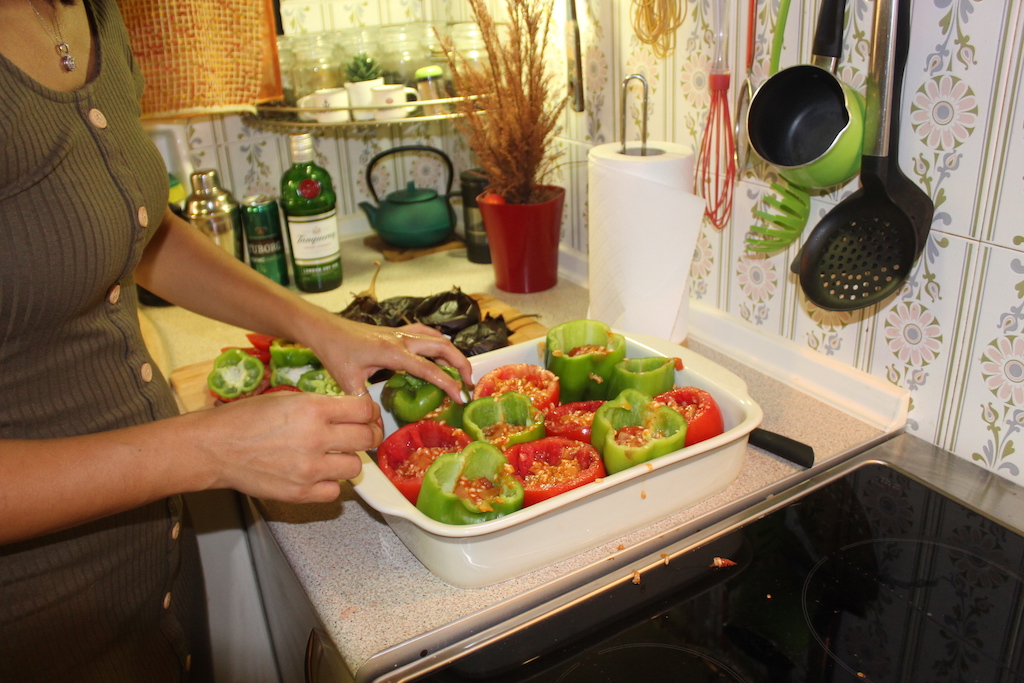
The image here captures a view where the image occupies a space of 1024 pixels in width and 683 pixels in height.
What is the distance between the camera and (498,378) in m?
0.92

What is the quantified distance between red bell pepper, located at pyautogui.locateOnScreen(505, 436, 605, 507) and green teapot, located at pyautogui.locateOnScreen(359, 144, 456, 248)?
937mm

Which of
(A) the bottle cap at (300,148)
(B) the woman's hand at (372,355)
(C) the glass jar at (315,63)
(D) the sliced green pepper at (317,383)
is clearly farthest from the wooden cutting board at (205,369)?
(C) the glass jar at (315,63)

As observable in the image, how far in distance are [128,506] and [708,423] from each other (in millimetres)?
556

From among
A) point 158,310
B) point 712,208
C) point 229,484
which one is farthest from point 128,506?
point 158,310

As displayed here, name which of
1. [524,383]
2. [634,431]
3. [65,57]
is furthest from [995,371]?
[65,57]

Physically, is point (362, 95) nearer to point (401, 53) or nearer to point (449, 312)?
point (401, 53)

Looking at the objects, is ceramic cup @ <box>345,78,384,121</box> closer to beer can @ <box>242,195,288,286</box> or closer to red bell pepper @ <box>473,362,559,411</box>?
beer can @ <box>242,195,288,286</box>

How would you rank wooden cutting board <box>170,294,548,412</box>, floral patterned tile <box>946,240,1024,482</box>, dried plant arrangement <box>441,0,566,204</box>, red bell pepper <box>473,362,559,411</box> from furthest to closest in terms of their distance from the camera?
dried plant arrangement <box>441,0,566,204</box> → wooden cutting board <box>170,294,548,412</box> → red bell pepper <box>473,362,559,411</box> → floral patterned tile <box>946,240,1024,482</box>

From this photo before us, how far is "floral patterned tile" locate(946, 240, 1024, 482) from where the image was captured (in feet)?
2.57

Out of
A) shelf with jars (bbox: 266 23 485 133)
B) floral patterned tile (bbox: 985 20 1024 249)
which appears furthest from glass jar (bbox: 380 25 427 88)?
floral patterned tile (bbox: 985 20 1024 249)

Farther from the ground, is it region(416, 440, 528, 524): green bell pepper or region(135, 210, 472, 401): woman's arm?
region(135, 210, 472, 401): woman's arm

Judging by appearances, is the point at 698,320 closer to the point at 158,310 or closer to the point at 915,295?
the point at 915,295

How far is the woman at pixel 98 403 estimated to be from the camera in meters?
0.59

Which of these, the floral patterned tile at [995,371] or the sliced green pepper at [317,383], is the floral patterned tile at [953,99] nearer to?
the floral patterned tile at [995,371]
